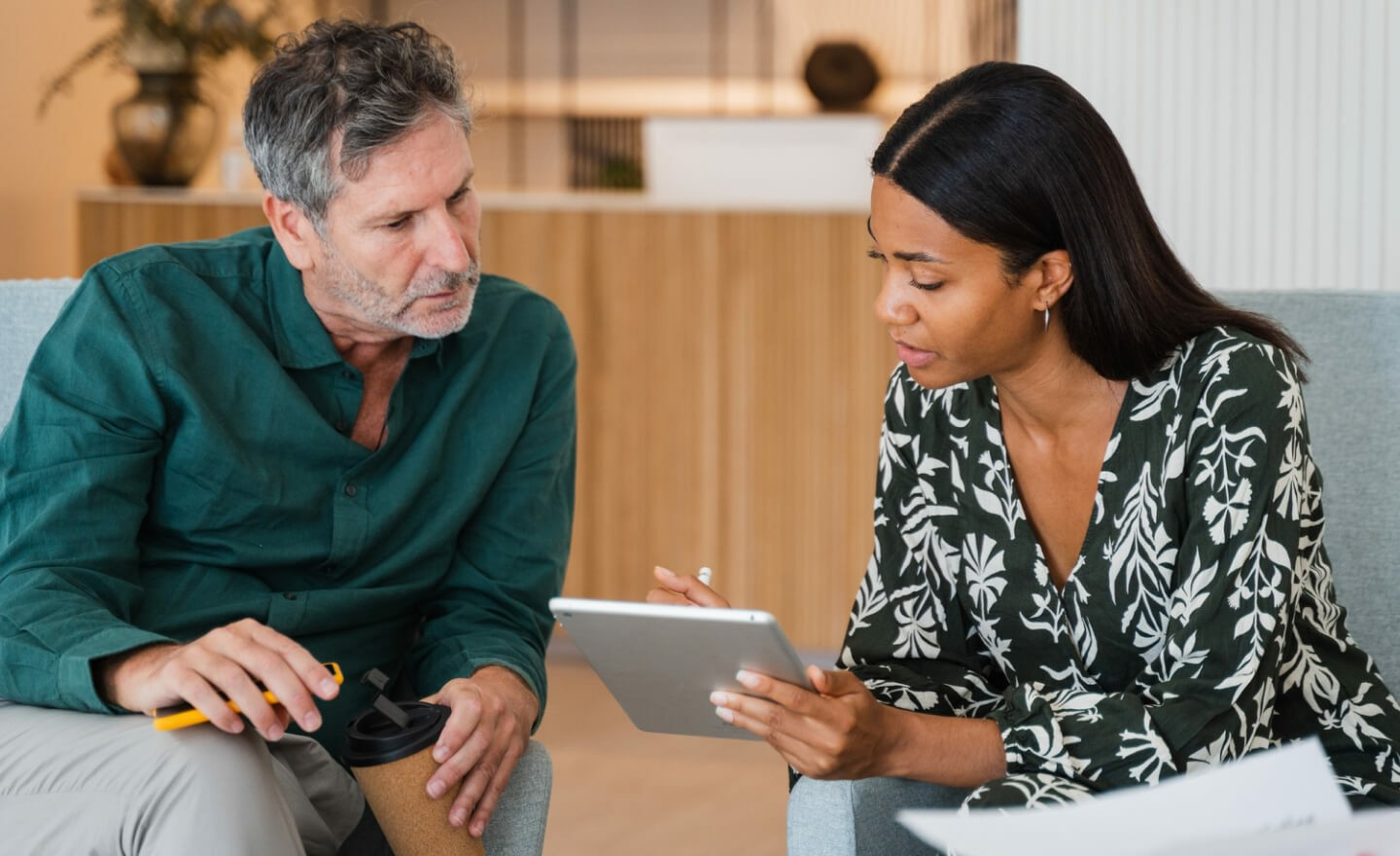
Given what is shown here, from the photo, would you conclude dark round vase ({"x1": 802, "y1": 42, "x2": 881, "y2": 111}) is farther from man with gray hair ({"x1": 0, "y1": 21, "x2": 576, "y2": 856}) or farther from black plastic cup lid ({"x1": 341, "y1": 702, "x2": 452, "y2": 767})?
black plastic cup lid ({"x1": 341, "y1": 702, "x2": 452, "y2": 767})

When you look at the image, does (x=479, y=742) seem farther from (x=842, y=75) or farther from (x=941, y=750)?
(x=842, y=75)

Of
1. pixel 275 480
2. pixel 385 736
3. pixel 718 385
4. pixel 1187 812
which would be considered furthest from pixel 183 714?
pixel 718 385

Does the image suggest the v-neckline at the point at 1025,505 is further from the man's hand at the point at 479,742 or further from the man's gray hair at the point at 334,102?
the man's gray hair at the point at 334,102

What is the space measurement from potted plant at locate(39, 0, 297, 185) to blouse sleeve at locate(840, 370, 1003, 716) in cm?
270

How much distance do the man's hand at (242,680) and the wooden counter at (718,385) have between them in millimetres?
2344

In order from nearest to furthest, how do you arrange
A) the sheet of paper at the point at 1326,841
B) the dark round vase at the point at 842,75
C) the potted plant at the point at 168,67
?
the sheet of paper at the point at 1326,841 → the potted plant at the point at 168,67 → the dark round vase at the point at 842,75

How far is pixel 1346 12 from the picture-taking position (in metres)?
2.15

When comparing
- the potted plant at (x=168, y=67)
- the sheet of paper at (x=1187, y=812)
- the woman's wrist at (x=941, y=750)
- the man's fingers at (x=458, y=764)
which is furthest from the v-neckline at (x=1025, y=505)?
the potted plant at (x=168, y=67)

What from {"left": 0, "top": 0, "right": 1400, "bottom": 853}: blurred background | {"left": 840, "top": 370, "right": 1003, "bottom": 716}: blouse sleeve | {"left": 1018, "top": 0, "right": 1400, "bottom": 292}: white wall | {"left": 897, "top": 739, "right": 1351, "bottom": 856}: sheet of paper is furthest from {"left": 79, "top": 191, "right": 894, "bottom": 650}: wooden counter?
{"left": 897, "top": 739, "right": 1351, "bottom": 856}: sheet of paper

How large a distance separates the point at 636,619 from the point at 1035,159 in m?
0.59

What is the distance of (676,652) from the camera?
1209 mm

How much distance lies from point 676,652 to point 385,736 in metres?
0.25

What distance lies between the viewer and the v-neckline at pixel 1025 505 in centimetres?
145

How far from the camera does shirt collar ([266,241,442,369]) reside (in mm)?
1631
